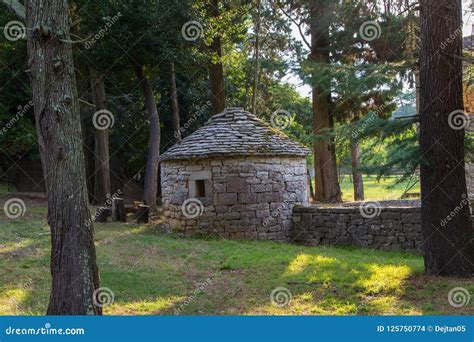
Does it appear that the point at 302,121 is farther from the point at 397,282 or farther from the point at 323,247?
the point at 397,282

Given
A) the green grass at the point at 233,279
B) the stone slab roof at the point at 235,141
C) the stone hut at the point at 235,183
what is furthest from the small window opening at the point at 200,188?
the green grass at the point at 233,279

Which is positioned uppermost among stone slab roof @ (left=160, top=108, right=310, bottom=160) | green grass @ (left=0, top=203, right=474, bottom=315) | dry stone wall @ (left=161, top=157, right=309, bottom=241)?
stone slab roof @ (left=160, top=108, right=310, bottom=160)

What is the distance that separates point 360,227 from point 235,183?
3.42 metres

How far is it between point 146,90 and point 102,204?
4952mm

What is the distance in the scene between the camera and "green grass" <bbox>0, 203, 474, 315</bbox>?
6617mm

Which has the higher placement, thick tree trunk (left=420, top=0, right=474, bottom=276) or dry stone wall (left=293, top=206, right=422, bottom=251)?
thick tree trunk (left=420, top=0, right=474, bottom=276)

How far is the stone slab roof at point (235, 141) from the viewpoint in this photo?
13.5m

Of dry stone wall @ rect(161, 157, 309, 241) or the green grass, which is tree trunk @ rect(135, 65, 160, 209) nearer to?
dry stone wall @ rect(161, 157, 309, 241)

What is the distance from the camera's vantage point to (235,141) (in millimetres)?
13750

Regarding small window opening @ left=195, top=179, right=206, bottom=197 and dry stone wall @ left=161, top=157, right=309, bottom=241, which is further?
small window opening @ left=195, top=179, right=206, bottom=197

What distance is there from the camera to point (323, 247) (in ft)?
42.3

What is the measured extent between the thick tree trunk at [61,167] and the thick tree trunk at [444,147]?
5279mm

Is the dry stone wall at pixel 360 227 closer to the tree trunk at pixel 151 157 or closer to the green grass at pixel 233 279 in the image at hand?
the green grass at pixel 233 279

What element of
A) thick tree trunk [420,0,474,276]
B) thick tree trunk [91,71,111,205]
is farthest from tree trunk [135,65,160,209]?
thick tree trunk [420,0,474,276]
